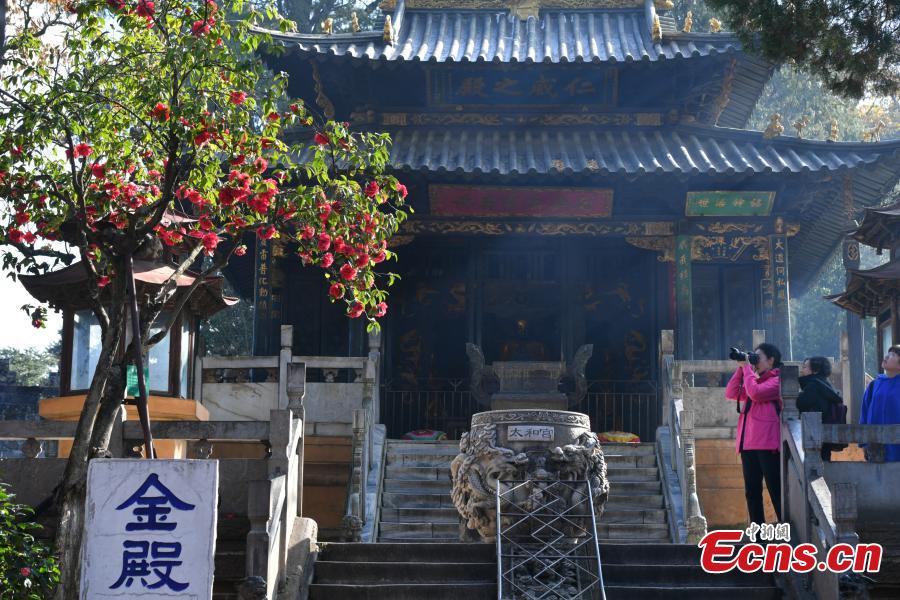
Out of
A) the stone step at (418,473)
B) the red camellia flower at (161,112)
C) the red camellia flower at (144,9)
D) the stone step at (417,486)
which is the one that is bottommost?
the stone step at (417,486)

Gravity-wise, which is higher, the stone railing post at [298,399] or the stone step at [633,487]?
the stone railing post at [298,399]

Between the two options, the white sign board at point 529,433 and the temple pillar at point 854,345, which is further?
the temple pillar at point 854,345

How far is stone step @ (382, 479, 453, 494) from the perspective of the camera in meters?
12.8

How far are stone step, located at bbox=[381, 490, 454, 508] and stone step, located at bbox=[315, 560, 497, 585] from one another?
3415 millimetres

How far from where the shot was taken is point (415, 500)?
12586mm

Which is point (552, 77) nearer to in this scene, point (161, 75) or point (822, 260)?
point (822, 260)

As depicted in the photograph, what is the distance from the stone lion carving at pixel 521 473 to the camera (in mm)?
9344

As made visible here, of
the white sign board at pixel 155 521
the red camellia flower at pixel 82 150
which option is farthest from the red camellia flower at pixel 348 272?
the white sign board at pixel 155 521

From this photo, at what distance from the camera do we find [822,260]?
65.8 feet

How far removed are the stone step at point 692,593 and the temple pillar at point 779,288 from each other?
25.2 feet

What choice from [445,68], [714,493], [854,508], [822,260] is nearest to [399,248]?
[445,68]

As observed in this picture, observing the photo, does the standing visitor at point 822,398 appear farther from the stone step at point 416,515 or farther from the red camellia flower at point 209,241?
the red camellia flower at point 209,241

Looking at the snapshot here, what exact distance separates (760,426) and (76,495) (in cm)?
488

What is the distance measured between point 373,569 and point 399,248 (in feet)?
27.2
